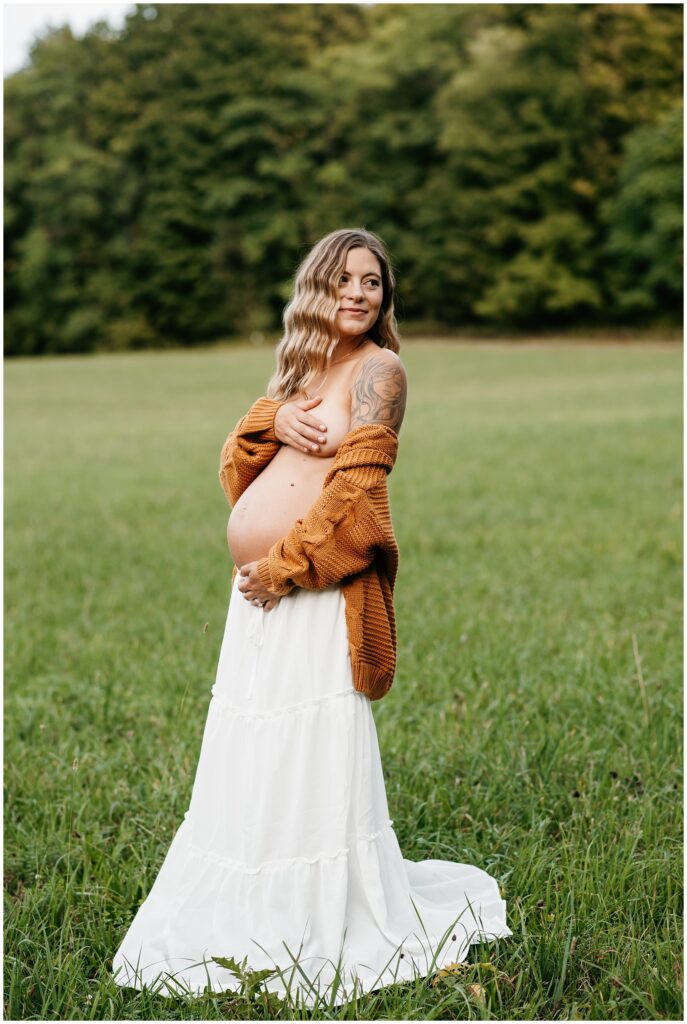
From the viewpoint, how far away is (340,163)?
48.5 metres

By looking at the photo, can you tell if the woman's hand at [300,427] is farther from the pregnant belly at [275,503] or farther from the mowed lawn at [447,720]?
the mowed lawn at [447,720]

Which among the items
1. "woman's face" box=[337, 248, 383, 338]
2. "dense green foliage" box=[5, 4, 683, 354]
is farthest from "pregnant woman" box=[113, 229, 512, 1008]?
"dense green foliage" box=[5, 4, 683, 354]

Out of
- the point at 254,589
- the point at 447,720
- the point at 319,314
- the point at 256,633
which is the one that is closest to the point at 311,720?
the point at 256,633

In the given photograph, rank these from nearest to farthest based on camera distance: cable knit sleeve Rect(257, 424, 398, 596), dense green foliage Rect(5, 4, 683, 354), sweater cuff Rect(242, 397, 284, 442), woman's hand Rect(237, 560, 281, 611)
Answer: cable knit sleeve Rect(257, 424, 398, 596) < woman's hand Rect(237, 560, 281, 611) < sweater cuff Rect(242, 397, 284, 442) < dense green foliage Rect(5, 4, 683, 354)

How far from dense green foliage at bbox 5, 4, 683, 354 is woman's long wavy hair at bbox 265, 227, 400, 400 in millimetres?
40291

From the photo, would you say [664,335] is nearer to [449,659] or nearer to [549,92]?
[549,92]

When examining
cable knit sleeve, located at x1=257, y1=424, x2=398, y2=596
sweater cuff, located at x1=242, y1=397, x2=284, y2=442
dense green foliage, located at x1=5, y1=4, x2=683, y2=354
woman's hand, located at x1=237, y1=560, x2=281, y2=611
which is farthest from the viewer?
dense green foliage, located at x1=5, y1=4, x2=683, y2=354

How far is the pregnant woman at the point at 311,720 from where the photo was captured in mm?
2664

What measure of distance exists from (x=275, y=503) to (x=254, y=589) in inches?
9.7

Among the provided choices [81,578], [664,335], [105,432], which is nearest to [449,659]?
[81,578]

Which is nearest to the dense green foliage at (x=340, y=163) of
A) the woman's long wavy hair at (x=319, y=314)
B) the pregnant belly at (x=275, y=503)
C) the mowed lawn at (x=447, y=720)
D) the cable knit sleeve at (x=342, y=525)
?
the mowed lawn at (x=447, y=720)

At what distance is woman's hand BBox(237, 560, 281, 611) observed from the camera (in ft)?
8.85

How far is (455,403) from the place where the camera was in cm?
2122

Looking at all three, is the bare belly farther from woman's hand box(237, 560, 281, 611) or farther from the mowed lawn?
the mowed lawn
